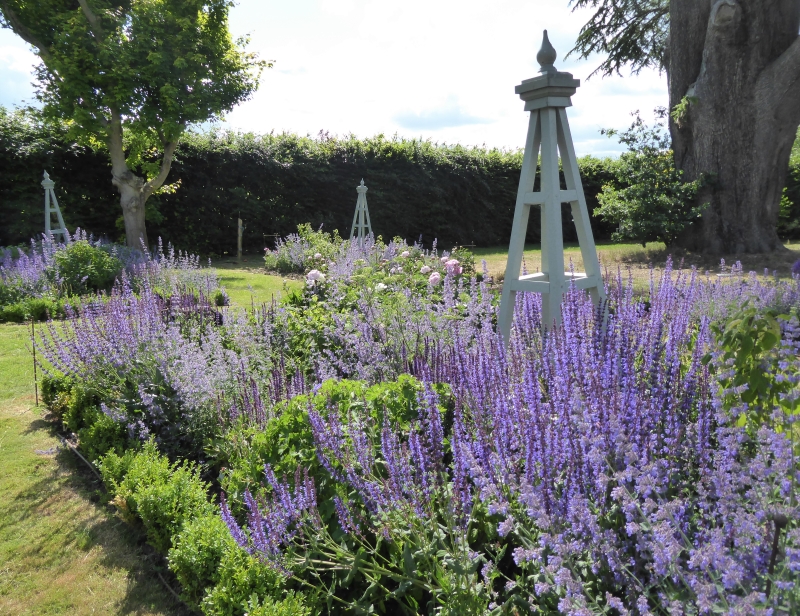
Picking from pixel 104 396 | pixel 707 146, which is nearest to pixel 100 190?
pixel 104 396

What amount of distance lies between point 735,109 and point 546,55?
31.8ft

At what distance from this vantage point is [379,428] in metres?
2.53

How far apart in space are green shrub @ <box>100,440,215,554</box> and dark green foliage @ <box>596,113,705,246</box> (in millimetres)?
11370

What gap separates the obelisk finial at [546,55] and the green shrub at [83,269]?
779 centimetres

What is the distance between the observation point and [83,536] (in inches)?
125

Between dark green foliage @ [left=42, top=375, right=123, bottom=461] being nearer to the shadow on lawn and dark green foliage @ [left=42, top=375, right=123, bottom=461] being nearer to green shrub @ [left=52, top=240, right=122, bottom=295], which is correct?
the shadow on lawn

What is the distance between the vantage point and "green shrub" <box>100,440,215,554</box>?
2850 millimetres

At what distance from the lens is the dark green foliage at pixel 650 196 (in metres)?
12.1

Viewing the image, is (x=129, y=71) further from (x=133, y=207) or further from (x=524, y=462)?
(x=524, y=462)

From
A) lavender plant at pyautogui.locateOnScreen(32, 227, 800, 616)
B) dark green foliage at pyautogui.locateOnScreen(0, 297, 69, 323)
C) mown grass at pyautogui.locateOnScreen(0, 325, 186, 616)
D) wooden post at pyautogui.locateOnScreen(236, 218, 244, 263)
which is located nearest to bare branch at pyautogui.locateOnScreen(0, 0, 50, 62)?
wooden post at pyautogui.locateOnScreen(236, 218, 244, 263)

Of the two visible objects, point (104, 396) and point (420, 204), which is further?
point (420, 204)

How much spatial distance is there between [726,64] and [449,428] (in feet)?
37.7

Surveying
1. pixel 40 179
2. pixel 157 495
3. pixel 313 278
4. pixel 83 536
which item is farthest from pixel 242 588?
pixel 40 179

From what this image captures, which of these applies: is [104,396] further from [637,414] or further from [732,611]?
A: [732,611]
